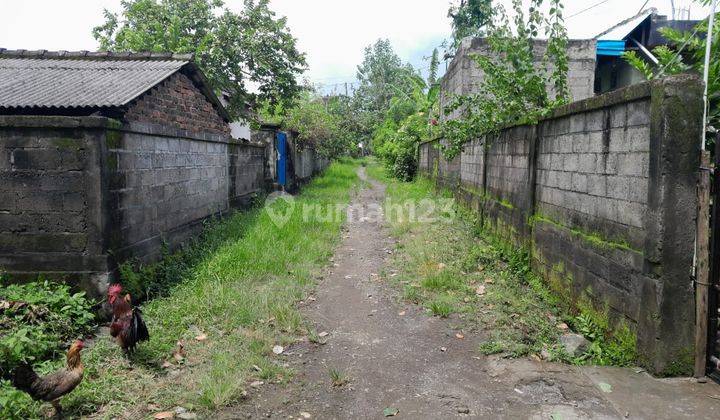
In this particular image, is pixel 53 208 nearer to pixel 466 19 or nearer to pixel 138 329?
pixel 138 329

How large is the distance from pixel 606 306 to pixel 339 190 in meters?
13.8

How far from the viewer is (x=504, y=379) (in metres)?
3.70

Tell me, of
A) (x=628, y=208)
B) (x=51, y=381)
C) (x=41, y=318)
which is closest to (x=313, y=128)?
(x=41, y=318)

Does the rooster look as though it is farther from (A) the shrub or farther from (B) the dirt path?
(B) the dirt path

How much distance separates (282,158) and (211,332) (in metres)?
11.9

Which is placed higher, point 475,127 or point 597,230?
point 475,127

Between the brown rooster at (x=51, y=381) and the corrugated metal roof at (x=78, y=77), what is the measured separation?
11.4 feet

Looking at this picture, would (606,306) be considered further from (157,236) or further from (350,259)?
(157,236)

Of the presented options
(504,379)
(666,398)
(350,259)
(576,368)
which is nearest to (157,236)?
(350,259)

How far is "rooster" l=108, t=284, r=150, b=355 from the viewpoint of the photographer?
3.84 metres

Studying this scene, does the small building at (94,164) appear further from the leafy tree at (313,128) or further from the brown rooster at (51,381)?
the leafy tree at (313,128)

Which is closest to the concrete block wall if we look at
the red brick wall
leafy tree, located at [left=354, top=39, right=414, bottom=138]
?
the red brick wall

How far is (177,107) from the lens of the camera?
8.62m

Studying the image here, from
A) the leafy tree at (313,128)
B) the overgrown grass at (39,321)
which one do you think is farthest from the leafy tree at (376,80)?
the overgrown grass at (39,321)
